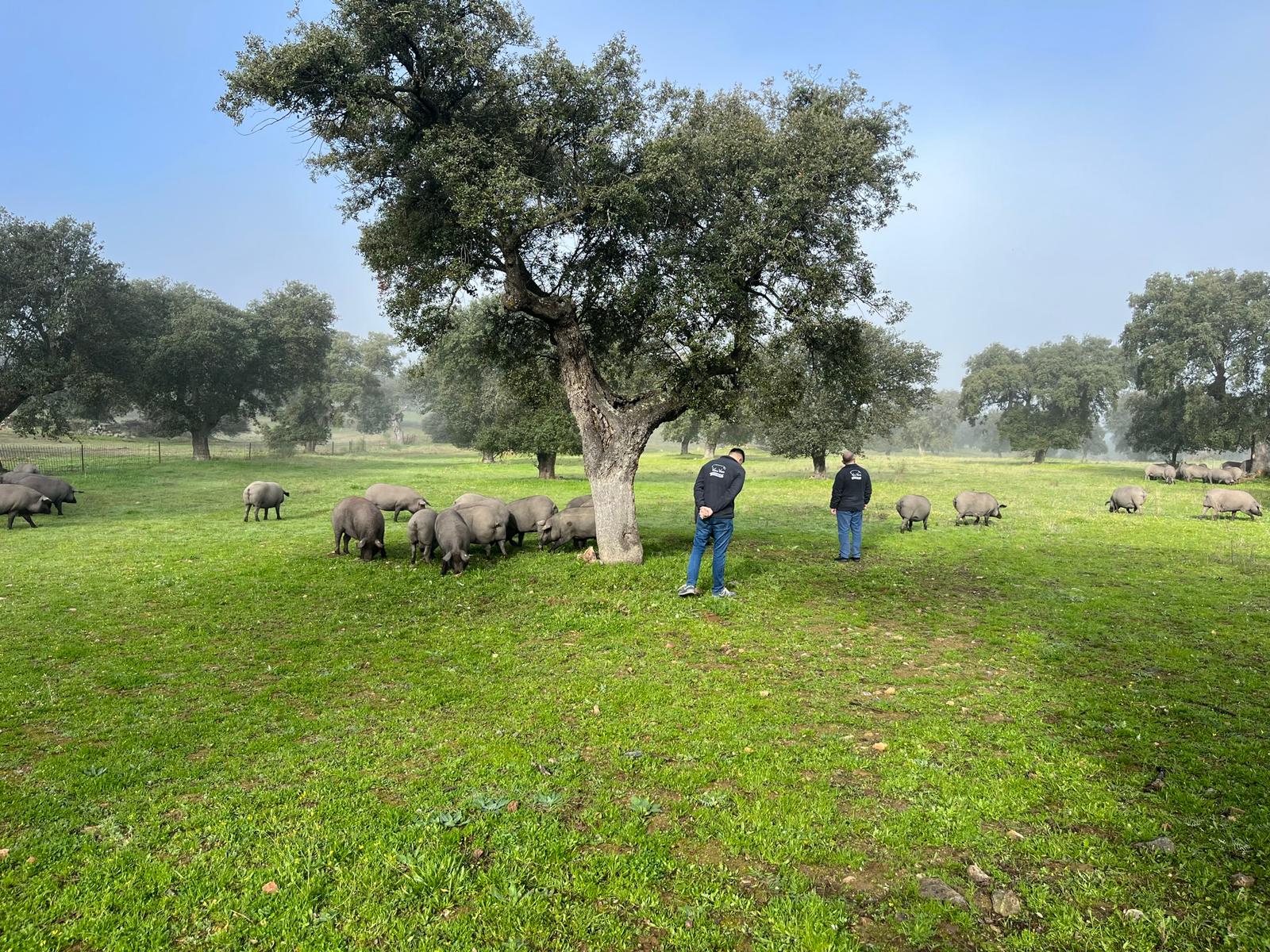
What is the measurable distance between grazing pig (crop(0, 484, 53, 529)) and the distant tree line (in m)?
20.7

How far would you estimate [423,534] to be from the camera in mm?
15109

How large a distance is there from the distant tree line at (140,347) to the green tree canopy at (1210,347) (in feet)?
208

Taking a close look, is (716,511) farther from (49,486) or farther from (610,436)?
(49,486)

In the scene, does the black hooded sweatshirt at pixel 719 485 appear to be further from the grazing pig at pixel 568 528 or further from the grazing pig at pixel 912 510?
the grazing pig at pixel 912 510

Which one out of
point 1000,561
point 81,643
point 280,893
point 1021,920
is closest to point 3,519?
point 81,643

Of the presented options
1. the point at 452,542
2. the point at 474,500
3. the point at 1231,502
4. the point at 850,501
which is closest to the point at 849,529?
the point at 850,501

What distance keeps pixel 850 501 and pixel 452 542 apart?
9445mm

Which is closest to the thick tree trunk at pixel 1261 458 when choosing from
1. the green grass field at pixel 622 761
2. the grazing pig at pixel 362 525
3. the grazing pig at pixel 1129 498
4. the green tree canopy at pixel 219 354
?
the grazing pig at pixel 1129 498

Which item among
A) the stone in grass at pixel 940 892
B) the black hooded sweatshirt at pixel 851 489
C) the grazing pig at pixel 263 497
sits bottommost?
the stone in grass at pixel 940 892

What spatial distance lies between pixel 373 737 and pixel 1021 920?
5702mm

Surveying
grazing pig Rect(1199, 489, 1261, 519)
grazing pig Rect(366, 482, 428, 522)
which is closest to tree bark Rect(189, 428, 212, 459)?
grazing pig Rect(366, 482, 428, 522)

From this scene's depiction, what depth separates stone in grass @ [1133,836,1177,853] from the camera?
4.68 meters

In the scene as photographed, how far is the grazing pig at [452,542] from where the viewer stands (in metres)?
14.3

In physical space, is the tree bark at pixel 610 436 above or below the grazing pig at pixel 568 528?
above
